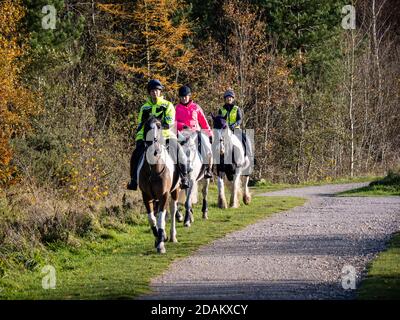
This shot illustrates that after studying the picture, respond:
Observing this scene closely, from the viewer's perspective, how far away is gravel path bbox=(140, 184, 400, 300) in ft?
32.6

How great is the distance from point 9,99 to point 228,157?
8.63 metres

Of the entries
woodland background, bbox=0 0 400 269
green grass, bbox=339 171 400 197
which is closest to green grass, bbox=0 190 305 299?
green grass, bbox=339 171 400 197

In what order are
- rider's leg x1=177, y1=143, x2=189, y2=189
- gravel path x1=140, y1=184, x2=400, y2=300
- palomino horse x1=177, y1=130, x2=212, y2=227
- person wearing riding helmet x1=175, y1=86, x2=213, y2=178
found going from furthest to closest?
person wearing riding helmet x1=175, y1=86, x2=213, y2=178 → palomino horse x1=177, y1=130, x2=212, y2=227 → rider's leg x1=177, y1=143, x2=189, y2=189 → gravel path x1=140, y1=184, x2=400, y2=300

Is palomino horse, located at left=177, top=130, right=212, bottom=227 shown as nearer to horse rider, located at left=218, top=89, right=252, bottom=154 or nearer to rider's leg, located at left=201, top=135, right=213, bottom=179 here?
rider's leg, located at left=201, top=135, right=213, bottom=179

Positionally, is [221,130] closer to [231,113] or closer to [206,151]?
[231,113]

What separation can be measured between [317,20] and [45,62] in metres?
18.7

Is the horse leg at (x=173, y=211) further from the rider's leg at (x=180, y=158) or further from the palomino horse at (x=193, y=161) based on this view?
the palomino horse at (x=193, y=161)

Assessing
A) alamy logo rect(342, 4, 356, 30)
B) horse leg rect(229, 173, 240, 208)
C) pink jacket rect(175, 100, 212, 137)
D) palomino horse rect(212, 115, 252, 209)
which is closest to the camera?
pink jacket rect(175, 100, 212, 137)

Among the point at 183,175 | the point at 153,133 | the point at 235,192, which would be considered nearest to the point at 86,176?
the point at 235,192

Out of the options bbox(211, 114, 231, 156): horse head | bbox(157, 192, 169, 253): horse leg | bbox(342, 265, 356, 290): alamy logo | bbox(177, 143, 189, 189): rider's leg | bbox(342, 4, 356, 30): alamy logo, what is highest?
bbox(342, 4, 356, 30): alamy logo

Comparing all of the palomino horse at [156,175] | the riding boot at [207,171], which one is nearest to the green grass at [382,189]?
the riding boot at [207,171]

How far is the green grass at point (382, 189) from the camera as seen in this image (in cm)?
2449

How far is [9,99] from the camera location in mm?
24391

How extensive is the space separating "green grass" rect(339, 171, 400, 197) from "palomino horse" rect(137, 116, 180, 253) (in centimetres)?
1196
